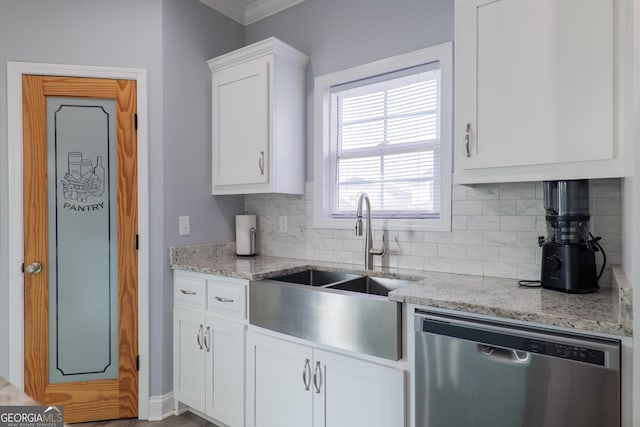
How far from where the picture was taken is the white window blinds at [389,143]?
7.34ft

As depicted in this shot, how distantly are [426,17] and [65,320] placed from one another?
2858 mm

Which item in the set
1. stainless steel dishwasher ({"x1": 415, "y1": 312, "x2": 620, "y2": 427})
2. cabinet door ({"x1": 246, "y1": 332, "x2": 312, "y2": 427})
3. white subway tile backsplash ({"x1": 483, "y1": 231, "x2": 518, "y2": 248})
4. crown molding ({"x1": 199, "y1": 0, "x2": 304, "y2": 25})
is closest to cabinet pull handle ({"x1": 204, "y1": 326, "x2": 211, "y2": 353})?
cabinet door ({"x1": 246, "y1": 332, "x2": 312, "y2": 427})

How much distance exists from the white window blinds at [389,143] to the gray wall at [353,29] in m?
0.15

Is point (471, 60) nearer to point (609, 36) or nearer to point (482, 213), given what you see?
point (609, 36)

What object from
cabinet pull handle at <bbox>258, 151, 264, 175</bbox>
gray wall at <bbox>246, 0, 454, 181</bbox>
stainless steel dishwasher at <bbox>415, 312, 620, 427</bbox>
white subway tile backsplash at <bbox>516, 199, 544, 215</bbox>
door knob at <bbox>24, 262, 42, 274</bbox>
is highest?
gray wall at <bbox>246, 0, 454, 181</bbox>

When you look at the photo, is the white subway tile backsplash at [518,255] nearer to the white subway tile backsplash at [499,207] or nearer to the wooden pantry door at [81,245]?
the white subway tile backsplash at [499,207]

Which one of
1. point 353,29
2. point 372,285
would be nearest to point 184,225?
point 372,285

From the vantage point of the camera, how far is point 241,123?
257cm

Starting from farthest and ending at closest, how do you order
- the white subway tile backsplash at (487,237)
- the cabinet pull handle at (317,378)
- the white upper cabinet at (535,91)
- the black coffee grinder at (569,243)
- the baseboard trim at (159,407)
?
1. the baseboard trim at (159,407)
2. the cabinet pull handle at (317,378)
3. the white subway tile backsplash at (487,237)
4. the black coffee grinder at (569,243)
5. the white upper cabinet at (535,91)

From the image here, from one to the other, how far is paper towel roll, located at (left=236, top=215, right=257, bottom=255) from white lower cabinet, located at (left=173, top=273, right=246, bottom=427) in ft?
1.64

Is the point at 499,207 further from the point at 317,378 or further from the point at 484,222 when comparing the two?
the point at 317,378

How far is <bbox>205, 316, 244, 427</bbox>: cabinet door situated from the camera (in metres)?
2.10

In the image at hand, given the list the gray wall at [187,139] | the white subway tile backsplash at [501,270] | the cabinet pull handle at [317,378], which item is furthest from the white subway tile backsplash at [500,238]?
the gray wall at [187,139]

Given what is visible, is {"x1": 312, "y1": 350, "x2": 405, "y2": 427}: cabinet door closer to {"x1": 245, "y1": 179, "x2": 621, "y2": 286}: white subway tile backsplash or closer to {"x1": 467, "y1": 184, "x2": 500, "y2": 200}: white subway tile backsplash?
{"x1": 245, "y1": 179, "x2": 621, "y2": 286}: white subway tile backsplash
